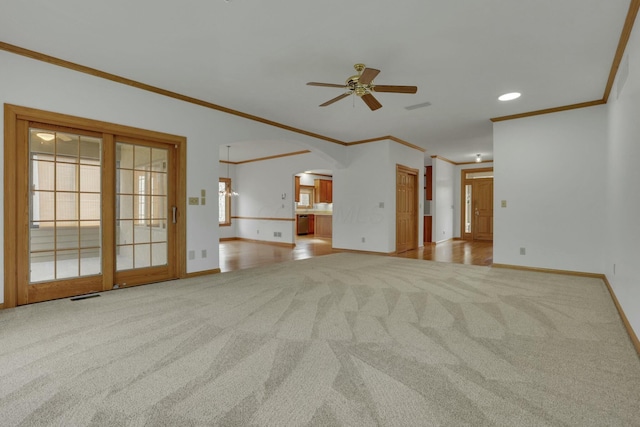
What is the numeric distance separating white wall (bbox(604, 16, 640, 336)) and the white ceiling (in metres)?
0.39

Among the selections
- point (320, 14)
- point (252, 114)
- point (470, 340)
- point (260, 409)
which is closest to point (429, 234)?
point (252, 114)

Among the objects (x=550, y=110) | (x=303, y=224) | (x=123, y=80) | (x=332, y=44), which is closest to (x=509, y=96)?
(x=550, y=110)

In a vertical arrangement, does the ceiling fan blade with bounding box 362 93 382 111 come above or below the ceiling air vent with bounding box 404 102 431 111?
below

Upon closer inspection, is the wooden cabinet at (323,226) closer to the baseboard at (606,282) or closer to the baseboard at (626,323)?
the baseboard at (606,282)

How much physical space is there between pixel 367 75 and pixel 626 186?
8.70 ft

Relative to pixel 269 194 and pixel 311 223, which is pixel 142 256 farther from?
pixel 311 223

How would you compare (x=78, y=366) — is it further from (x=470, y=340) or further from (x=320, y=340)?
(x=470, y=340)

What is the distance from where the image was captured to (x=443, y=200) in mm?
9766

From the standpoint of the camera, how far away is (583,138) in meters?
4.76

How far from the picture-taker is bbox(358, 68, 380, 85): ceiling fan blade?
297 centimetres

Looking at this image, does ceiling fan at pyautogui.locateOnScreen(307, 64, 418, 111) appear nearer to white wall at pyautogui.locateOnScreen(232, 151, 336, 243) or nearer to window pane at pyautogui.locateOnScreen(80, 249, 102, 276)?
window pane at pyautogui.locateOnScreen(80, 249, 102, 276)

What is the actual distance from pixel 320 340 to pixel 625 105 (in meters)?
3.69

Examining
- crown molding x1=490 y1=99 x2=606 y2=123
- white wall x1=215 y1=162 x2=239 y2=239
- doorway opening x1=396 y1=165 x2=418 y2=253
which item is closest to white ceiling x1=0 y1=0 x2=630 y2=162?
crown molding x1=490 y1=99 x2=606 y2=123

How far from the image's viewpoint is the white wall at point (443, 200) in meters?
9.29
